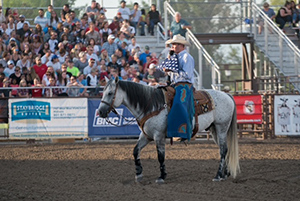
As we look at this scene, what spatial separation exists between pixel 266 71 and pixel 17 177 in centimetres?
1796

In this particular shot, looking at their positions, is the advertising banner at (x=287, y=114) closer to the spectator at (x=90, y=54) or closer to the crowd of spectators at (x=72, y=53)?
the crowd of spectators at (x=72, y=53)

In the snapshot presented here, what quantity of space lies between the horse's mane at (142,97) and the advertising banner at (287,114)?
33.6 feet

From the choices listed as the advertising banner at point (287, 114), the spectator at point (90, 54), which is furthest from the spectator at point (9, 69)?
the advertising banner at point (287, 114)

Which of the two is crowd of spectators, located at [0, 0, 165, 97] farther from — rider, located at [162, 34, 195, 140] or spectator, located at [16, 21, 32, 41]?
rider, located at [162, 34, 195, 140]

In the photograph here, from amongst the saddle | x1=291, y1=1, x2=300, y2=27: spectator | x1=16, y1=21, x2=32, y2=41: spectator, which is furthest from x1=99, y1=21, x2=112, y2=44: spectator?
the saddle

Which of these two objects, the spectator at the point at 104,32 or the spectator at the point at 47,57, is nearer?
the spectator at the point at 47,57

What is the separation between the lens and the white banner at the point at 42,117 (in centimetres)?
1841

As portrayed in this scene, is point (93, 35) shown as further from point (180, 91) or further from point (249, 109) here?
point (180, 91)

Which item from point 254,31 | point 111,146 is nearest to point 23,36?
point 111,146

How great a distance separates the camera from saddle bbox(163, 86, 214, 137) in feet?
33.3

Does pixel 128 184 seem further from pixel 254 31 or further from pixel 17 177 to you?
pixel 254 31

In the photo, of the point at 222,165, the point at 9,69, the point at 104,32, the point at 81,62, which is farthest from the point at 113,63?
the point at 222,165

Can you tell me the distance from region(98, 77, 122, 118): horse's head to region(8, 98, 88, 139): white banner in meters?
8.78

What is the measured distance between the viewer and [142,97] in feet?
33.1
